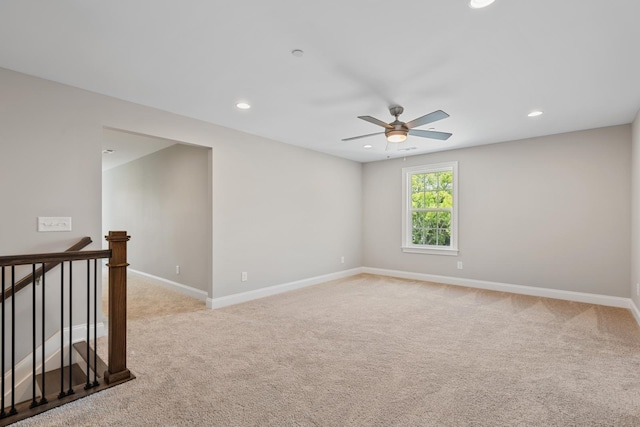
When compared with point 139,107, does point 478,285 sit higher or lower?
lower

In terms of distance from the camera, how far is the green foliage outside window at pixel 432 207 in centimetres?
588

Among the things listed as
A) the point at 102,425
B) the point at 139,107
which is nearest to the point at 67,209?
the point at 139,107

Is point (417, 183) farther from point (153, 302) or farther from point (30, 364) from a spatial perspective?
point (30, 364)

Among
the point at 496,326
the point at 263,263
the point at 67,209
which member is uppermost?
the point at 67,209

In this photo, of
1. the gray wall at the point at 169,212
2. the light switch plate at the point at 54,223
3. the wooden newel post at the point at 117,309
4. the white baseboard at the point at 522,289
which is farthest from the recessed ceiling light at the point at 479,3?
the white baseboard at the point at 522,289

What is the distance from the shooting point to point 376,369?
98.4 inches

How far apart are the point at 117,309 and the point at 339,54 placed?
2567 millimetres

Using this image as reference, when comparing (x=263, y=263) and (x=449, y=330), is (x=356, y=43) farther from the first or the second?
(x=263, y=263)

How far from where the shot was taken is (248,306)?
4273mm

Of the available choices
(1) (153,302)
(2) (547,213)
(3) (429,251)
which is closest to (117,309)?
(1) (153,302)

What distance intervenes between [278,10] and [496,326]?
369cm

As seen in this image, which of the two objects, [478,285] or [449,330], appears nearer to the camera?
[449,330]

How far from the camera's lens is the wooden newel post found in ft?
7.58

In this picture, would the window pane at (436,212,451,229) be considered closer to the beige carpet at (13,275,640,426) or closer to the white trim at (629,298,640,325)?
the beige carpet at (13,275,640,426)
